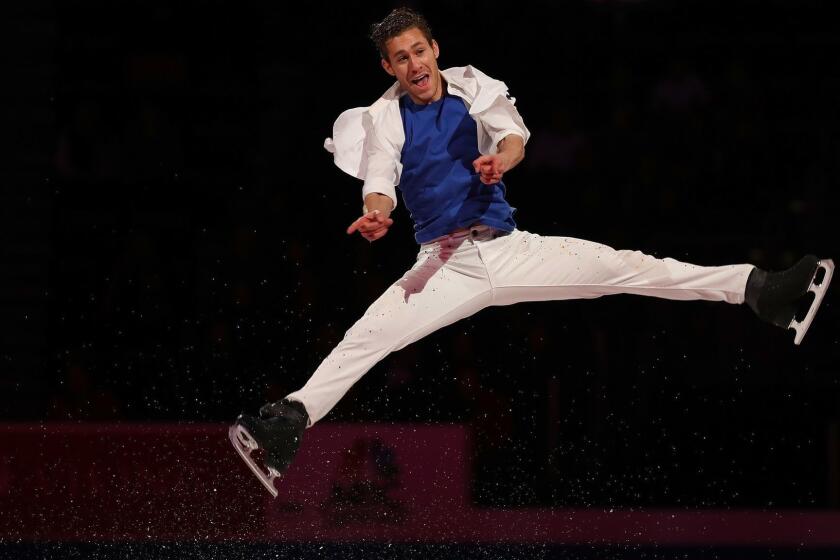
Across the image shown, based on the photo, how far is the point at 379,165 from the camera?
3838 millimetres

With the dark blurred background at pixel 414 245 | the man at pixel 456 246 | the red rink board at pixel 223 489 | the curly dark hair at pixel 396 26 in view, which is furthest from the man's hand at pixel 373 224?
the dark blurred background at pixel 414 245

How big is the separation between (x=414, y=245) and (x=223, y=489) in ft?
6.42

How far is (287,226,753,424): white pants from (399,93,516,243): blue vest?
58 millimetres

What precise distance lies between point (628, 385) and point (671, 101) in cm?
200

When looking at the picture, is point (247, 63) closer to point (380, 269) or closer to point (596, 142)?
point (380, 269)

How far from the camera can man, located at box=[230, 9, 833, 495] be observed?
3775mm

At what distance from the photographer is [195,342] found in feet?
19.9

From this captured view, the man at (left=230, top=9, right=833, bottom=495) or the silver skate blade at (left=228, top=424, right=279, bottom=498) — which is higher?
the man at (left=230, top=9, right=833, bottom=495)

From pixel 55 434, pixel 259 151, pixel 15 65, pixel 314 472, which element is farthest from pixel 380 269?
pixel 15 65

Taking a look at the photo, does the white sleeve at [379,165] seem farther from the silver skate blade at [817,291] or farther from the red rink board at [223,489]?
the red rink board at [223,489]

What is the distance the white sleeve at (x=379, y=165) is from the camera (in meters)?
3.80

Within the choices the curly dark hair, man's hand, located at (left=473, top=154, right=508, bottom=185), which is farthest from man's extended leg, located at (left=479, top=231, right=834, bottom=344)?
the curly dark hair

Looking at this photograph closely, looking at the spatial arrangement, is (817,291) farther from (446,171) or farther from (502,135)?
(446,171)

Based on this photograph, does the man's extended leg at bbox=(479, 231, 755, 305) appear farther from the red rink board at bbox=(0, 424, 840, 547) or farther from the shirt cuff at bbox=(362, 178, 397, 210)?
the red rink board at bbox=(0, 424, 840, 547)
